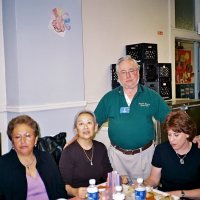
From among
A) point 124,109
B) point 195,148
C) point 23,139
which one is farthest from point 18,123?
point 195,148

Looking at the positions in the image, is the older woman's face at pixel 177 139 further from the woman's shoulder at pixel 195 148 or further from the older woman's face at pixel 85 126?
the older woman's face at pixel 85 126

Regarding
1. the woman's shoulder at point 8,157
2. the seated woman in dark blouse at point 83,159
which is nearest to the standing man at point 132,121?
the seated woman in dark blouse at point 83,159

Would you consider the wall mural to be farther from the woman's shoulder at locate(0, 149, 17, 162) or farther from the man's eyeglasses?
the woman's shoulder at locate(0, 149, 17, 162)

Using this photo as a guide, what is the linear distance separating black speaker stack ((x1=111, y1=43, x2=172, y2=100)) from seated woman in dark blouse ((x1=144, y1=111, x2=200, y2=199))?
1.95 meters

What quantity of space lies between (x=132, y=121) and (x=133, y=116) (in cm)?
5

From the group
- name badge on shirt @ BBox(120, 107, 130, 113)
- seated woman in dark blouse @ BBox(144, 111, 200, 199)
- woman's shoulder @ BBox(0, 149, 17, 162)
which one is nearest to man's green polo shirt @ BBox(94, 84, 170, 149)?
name badge on shirt @ BBox(120, 107, 130, 113)

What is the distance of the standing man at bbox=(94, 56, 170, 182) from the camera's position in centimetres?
245

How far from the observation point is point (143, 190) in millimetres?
1535

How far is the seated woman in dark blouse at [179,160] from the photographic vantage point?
6.39 feet

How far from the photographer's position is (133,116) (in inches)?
96.7

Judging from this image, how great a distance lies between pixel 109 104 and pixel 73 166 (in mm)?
710

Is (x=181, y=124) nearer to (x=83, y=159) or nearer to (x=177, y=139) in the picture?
(x=177, y=139)

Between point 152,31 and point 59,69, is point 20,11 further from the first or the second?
point 152,31

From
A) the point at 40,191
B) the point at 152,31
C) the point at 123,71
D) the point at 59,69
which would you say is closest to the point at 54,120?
the point at 59,69
